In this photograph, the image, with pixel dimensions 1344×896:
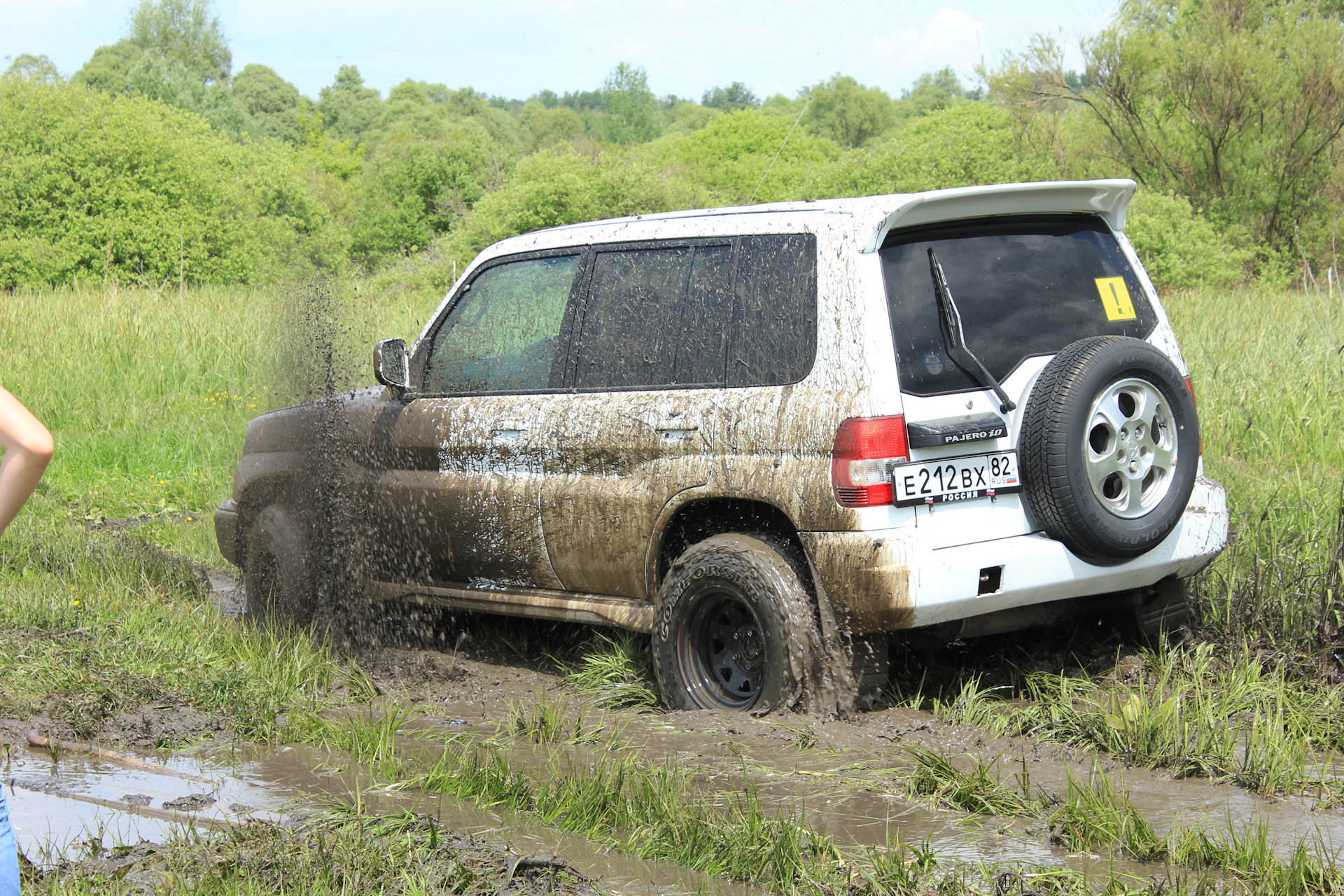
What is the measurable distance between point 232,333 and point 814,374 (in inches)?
487

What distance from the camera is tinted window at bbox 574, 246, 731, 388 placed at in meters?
4.74

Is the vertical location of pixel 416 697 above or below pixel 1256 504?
below

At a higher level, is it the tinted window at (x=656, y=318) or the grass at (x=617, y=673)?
the tinted window at (x=656, y=318)

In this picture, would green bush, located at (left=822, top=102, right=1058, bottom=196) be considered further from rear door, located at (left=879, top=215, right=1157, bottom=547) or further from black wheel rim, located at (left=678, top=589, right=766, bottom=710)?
black wheel rim, located at (left=678, top=589, right=766, bottom=710)

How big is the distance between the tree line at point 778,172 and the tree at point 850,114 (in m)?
26.0

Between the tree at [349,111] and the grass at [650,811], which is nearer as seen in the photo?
the grass at [650,811]

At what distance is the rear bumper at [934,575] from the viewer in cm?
404

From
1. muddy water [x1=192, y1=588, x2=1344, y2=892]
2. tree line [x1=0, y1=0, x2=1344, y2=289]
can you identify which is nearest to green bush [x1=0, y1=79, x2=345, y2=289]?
tree line [x1=0, y1=0, x2=1344, y2=289]

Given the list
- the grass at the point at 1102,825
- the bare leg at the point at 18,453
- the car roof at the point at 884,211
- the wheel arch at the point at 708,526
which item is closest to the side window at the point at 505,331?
the car roof at the point at 884,211

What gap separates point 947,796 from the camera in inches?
143

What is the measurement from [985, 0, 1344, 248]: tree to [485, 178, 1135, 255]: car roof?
18.8 m

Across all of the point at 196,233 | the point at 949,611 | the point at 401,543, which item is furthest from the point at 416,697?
the point at 196,233

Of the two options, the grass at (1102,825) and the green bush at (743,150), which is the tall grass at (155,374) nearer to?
the grass at (1102,825)

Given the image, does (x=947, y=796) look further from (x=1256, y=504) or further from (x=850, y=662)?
(x=1256, y=504)
